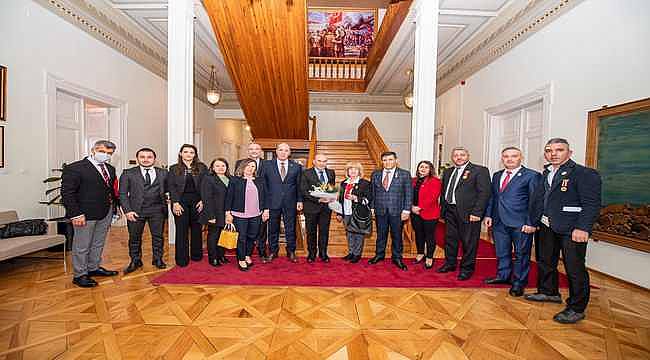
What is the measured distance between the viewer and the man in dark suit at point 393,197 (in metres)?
4.18

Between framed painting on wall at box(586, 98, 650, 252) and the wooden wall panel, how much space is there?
4.16 meters

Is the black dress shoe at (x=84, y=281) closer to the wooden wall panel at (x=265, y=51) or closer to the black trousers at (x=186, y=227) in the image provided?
the black trousers at (x=186, y=227)

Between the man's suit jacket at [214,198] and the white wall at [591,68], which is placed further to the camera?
the man's suit jacket at [214,198]

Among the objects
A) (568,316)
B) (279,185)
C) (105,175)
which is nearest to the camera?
(568,316)

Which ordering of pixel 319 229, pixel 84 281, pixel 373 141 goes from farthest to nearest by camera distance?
pixel 373 141 → pixel 319 229 → pixel 84 281

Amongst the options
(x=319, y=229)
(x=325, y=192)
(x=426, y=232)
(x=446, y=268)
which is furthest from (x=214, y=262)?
(x=446, y=268)

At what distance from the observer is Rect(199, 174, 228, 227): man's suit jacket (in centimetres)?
402

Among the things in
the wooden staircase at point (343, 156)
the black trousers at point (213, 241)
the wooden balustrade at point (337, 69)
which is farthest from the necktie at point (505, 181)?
the wooden balustrade at point (337, 69)

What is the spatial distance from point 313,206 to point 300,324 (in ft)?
5.80

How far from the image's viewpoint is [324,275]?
12.9ft

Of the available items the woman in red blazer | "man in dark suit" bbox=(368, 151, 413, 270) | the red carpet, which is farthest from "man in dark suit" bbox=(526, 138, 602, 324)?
"man in dark suit" bbox=(368, 151, 413, 270)

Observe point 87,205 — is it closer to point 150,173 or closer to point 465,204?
point 150,173

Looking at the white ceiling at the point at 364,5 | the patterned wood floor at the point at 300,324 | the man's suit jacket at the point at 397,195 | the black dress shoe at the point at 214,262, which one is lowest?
the patterned wood floor at the point at 300,324

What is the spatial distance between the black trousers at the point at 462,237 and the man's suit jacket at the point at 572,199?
33.8 inches
